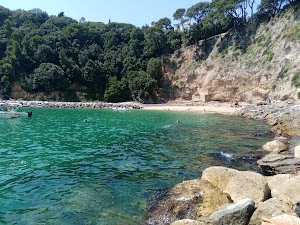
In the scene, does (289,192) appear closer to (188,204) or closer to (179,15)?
(188,204)

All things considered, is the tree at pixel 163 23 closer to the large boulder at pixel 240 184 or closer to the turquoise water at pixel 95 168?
the turquoise water at pixel 95 168

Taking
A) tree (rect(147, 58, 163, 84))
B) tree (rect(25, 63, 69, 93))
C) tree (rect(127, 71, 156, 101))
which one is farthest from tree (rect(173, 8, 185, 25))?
tree (rect(25, 63, 69, 93))

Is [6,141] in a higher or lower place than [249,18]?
lower

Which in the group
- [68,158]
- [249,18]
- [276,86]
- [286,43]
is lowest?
[68,158]

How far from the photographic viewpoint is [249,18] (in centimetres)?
8094

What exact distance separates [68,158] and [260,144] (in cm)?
1664

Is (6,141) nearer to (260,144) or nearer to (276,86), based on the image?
(260,144)

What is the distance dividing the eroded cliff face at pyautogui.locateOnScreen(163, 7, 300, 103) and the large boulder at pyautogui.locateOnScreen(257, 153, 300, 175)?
4641 centimetres

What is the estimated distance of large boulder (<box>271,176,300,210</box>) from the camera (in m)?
10.5

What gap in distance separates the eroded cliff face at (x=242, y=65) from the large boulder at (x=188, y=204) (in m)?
52.8

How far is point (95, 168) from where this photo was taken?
18734 millimetres

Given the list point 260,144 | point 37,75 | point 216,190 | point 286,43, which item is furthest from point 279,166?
point 37,75

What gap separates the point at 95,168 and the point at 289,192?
11.5 m

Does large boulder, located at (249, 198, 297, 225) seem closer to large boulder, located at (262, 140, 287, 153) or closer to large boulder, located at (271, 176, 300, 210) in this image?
large boulder, located at (271, 176, 300, 210)
